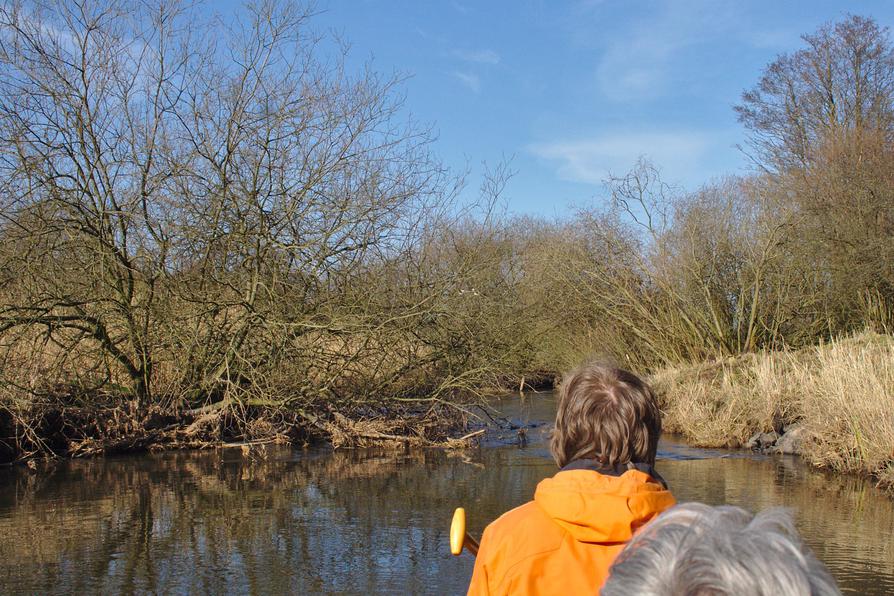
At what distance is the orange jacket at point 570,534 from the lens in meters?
2.02

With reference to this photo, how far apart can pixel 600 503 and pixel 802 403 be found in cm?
1098

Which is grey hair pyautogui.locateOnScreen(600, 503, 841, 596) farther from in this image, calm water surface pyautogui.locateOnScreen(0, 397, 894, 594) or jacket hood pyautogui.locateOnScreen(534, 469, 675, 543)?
calm water surface pyautogui.locateOnScreen(0, 397, 894, 594)

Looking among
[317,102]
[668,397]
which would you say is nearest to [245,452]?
[317,102]

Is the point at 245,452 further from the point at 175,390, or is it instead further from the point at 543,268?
the point at 543,268

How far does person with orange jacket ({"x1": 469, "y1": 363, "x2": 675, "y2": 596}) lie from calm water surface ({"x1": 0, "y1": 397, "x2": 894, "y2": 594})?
12.1ft

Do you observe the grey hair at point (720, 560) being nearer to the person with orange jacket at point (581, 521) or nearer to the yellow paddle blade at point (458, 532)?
the person with orange jacket at point (581, 521)

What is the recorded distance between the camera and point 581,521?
202 centimetres

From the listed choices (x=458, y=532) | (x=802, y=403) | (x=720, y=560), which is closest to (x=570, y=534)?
(x=458, y=532)

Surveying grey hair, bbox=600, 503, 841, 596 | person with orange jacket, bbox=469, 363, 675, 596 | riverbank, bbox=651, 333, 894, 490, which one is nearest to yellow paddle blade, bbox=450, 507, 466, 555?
person with orange jacket, bbox=469, 363, 675, 596

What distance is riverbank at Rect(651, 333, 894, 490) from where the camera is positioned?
962 centimetres

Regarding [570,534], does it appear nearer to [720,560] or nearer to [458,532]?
[458,532]

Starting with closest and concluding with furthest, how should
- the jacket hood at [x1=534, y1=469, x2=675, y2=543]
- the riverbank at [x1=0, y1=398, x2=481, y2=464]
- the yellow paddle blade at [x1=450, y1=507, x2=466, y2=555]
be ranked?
the jacket hood at [x1=534, y1=469, x2=675, y2=543] → the yellow paddle blade at [x1=450, y1=507, x2=466, y2=555] → the riverbank at [x1=0, y1=398, x2=481, y2=464]

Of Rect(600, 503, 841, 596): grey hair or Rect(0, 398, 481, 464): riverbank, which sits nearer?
Rect(600, 503, 841, 596): grey hair

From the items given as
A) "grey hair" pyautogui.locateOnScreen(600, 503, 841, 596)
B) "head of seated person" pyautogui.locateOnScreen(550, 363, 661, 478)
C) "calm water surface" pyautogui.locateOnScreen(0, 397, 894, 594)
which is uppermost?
"head of seated person" pyautogui.locateOnScreen(550, 363, 661, 478)
